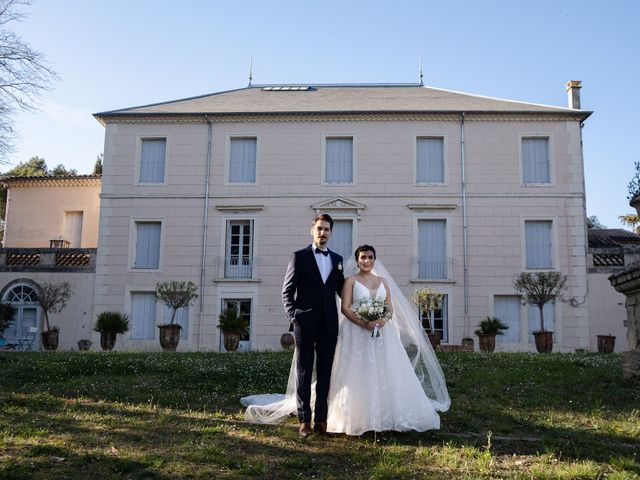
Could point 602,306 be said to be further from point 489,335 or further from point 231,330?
point 231,330

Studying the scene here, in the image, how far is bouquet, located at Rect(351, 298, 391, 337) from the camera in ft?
20.2

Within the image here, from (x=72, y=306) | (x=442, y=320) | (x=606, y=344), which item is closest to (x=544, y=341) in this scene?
(x=606, y=344)

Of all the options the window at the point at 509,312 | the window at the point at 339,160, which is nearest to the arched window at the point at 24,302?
the window at the point at 339,160

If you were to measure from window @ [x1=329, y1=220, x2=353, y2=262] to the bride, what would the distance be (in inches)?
663

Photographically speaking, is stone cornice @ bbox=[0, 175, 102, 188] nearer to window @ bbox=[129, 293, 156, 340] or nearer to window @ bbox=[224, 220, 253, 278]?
window @ bbox=[129, 293, 156, 340]

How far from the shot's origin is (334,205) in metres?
23.9

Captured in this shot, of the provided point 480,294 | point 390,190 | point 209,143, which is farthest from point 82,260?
point 480,294

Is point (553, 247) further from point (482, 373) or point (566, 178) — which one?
point (482, 373)

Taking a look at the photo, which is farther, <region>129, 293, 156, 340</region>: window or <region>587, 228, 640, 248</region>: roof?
<region>587, 228, 640, 248</region>: roof

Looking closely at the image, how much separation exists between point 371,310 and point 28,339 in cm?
2131

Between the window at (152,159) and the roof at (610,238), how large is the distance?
1858cm

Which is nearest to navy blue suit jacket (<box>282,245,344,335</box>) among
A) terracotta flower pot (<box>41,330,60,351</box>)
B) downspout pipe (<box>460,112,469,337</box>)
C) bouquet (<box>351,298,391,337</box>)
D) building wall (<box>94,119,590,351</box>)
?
bouquet (<box>351,298,391,337</box>)

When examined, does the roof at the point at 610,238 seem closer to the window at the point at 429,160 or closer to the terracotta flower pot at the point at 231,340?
the window at the point at 429,160

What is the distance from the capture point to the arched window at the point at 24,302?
2420 centimetres
